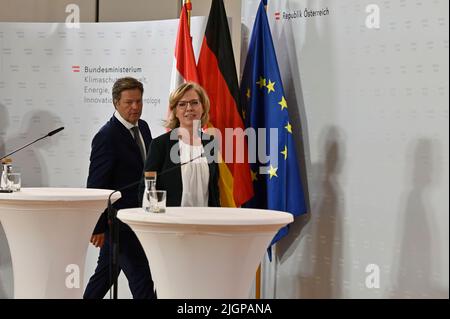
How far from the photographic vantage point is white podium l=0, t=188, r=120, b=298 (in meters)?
4.51

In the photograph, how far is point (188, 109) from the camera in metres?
4.51

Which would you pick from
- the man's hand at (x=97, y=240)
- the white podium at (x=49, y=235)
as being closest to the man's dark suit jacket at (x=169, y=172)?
the white podium at (x=49, y=235)

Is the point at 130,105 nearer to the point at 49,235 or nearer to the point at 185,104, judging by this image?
the point at 185,104

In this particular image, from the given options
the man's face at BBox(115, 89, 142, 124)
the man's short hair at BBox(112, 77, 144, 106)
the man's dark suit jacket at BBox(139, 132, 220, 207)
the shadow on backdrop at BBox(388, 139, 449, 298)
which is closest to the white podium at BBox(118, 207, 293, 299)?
the man's dark suit jacket at BBox(139, 132, 220, 207)

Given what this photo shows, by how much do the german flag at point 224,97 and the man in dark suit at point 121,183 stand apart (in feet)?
1.86

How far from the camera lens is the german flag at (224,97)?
5.08 meters

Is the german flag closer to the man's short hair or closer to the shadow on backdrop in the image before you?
the man's short hair

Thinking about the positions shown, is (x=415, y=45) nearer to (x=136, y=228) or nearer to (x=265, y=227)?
(x=265, y=227)

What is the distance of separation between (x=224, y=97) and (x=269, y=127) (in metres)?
0.37

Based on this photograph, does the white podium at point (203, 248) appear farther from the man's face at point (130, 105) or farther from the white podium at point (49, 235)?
the man's face at point (130, 105)

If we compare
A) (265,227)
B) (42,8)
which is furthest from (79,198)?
(42,8)
